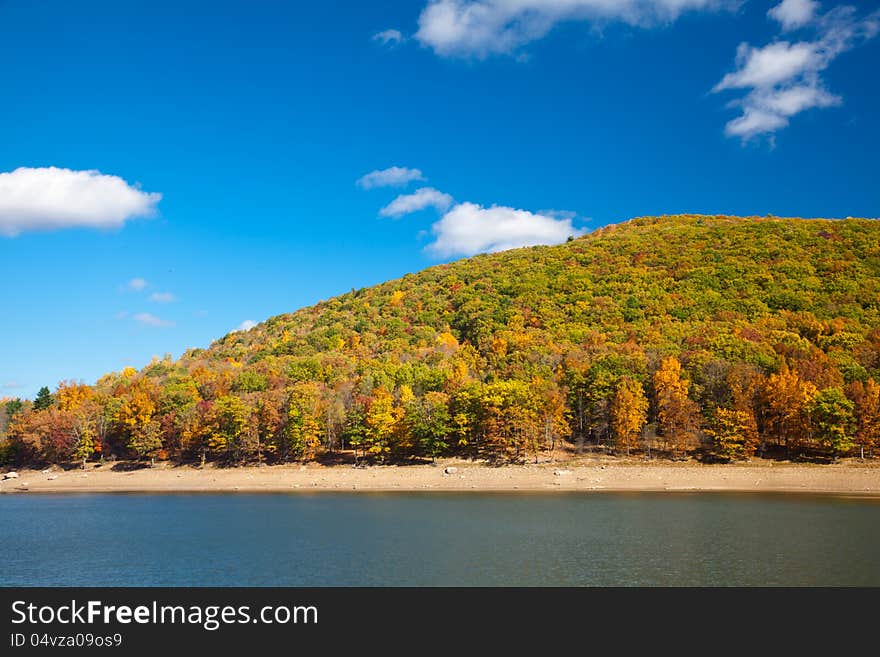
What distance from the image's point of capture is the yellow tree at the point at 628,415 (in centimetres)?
6625

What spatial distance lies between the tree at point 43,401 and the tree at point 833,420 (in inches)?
4192

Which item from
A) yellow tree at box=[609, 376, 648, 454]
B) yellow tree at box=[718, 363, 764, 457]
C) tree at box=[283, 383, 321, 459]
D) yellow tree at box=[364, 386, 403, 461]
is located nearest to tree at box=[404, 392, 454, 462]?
yellow tree at box=[364, 386, 403, 461]

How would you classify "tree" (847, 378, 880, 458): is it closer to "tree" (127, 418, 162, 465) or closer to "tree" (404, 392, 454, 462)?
"tree" (404, 392, 454, 462)

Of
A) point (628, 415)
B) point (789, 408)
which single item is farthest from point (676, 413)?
point (789, 408)

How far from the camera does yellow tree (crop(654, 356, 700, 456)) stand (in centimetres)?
6538

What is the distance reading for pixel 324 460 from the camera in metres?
74.8

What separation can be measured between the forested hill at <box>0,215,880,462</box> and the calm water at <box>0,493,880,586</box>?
15726 mm

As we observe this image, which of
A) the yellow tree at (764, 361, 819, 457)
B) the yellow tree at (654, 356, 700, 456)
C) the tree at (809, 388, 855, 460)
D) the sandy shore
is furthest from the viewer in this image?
the yellow tree at (654, 356, 700, 456)

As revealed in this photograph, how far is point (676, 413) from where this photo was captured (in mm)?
65938

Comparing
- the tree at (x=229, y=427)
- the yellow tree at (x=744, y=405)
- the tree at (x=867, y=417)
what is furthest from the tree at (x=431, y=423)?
the tree at (x=867, y=417)

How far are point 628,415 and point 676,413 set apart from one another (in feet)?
16.3

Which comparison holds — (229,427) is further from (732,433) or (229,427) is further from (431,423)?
(732,433)
